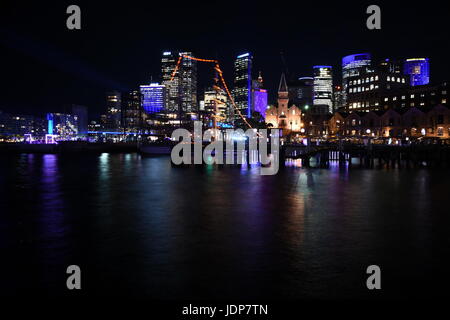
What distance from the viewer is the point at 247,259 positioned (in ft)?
37.3

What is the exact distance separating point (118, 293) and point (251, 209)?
11.6 metres

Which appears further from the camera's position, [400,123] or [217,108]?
[217,108]

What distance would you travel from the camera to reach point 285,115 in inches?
5207

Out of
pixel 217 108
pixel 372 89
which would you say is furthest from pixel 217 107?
pixel 372 89

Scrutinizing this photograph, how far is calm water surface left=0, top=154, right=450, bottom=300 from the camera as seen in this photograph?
31.0 feet

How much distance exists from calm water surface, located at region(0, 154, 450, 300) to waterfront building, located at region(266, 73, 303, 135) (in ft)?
348

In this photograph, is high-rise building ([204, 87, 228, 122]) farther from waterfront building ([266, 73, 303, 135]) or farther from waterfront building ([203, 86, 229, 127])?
waterfront building ([266, 73, 303, 135])

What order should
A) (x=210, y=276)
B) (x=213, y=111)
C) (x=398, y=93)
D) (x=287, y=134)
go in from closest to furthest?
(x=210, y=276) < (x=398, y=93) < (x=287, y=134) < (x=213, y=111)

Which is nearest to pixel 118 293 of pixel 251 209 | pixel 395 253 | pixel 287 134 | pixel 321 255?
pixel 321 255

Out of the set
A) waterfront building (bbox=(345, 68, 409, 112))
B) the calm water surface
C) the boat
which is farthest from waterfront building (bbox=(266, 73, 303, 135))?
the calm water surface

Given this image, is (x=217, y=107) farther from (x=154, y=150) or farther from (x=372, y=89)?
(x=154, y=150)

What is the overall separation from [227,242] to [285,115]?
122 m
